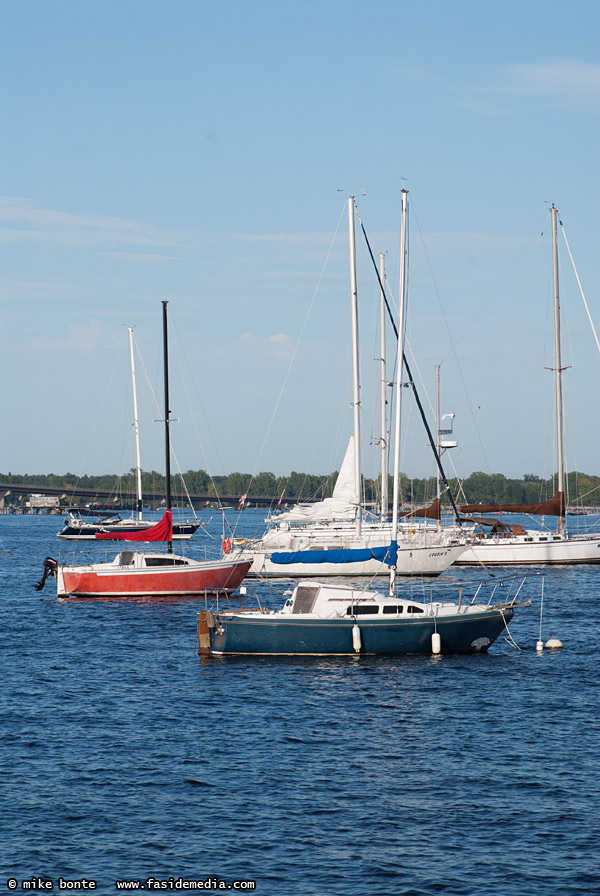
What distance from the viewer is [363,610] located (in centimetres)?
4172

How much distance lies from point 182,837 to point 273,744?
7727mm

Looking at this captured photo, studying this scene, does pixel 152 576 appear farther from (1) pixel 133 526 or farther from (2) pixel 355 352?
(1) pixel 133 526

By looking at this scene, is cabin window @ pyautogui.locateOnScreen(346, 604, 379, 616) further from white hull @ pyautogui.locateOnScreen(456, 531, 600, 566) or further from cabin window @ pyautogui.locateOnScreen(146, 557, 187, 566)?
white hull @ pyautogui.locateOnScreen(456, 531, 600, 566)

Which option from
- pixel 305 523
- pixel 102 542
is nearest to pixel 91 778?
pixel 305 523

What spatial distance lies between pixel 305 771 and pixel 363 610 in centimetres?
1459

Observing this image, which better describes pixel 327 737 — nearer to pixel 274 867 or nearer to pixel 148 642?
pixel 274 867

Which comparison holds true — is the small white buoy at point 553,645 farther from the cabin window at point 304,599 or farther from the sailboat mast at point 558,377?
the sailboat mast at point 558,377

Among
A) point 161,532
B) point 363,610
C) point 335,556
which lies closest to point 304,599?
point 363,610

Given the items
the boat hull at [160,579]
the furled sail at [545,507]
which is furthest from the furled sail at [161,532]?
the furled sail at [545,507]

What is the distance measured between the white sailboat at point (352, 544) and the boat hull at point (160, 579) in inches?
105

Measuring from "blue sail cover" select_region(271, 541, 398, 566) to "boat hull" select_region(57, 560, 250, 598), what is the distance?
4835mm

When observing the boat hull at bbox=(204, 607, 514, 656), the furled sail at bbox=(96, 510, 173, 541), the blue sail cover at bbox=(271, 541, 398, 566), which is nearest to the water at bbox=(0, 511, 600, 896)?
the boat hull at bbox=(204, 607, 514, 656)

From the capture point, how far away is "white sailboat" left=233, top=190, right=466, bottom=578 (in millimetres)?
66938

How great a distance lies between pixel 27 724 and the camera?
108 ft
